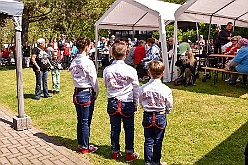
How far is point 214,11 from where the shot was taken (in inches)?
495

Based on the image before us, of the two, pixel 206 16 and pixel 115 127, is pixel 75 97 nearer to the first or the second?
pixel 115 127

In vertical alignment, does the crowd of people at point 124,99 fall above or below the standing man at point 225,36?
below

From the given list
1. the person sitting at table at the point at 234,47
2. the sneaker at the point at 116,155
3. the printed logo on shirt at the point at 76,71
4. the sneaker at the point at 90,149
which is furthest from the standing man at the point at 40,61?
the person sitting at table at the point at 234,47

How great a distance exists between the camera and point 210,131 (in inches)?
208

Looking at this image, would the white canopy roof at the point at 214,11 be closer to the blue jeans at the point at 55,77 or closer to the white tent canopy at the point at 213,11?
the white tent canopy at the point at 213,11

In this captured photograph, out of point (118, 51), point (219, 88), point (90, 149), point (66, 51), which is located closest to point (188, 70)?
point (219, 88)

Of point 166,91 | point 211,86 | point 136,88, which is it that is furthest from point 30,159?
point 211,86

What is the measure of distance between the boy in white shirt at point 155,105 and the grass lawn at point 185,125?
0.53 m

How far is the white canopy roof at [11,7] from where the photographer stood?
17.1 feet

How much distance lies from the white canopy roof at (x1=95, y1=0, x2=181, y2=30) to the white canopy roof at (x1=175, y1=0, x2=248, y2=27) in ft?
2.25

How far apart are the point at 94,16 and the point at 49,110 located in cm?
1577

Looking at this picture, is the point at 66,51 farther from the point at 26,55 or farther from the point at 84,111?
the point at 84,111

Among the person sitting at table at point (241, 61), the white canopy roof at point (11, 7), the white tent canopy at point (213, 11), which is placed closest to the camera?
the white canopy roof at point (11, 7)

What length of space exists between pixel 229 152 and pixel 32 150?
3010 mm
